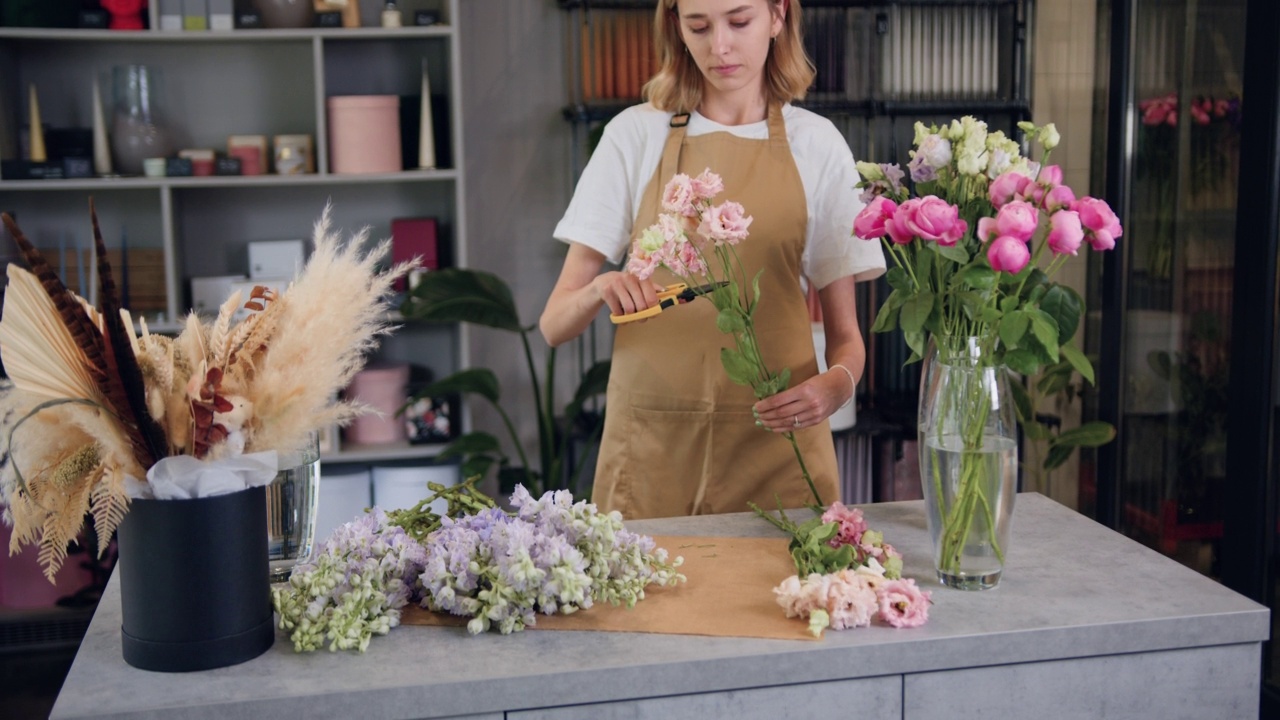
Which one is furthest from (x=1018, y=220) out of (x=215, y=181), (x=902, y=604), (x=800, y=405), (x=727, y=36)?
(x=215, y=181)

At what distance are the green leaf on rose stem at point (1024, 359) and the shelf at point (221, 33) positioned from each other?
266cm

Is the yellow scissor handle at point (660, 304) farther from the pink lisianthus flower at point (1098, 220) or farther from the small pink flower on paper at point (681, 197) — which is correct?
the pink lisianthus flower at point (1098, 220)

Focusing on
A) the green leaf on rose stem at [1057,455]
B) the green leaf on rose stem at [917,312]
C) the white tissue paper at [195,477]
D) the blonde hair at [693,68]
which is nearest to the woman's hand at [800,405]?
the green leaf on rose stem at [917,312]

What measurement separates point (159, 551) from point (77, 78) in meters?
3.17

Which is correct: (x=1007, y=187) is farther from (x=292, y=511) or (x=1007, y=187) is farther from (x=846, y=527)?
(x=292, y=511)

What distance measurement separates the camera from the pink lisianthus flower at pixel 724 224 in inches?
61.7

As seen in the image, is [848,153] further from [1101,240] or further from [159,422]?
[159,422]

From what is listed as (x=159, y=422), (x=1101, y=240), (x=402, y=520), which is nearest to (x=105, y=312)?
(x=159, y=422)

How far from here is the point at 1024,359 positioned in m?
1.40

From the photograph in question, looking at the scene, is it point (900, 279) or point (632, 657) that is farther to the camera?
point (900, 279)

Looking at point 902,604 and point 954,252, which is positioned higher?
point 954,252

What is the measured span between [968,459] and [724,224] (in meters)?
0.45

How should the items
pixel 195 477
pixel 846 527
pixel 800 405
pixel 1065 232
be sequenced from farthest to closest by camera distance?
pixel 800 405
pixel 846 527
pixel 1065 232
pixel 195 477

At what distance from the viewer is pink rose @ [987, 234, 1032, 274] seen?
50.7 inches
